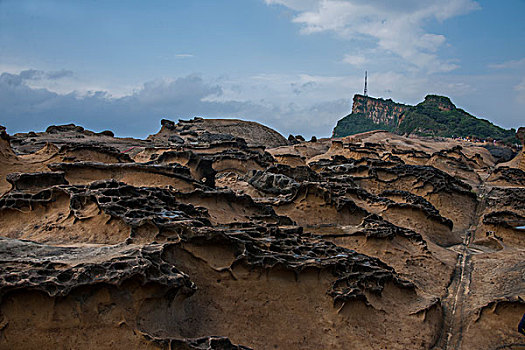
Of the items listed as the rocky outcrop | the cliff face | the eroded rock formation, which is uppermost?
the cliff face

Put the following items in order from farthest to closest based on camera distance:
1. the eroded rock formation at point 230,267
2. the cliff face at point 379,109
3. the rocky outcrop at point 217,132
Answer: the cliff face at point 379,109, the rocky outcrop at point 217,132, the eroded rock formation at point 230,267

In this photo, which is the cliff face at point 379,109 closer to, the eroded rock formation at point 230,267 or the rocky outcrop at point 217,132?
the rocky outcrop at point 217,132

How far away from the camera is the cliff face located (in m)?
94.3

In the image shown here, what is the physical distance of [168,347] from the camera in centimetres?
365

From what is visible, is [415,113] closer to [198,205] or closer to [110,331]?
[198,205]

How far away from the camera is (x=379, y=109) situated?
9656 cm

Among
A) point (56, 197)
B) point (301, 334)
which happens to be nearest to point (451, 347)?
point (301, 334)

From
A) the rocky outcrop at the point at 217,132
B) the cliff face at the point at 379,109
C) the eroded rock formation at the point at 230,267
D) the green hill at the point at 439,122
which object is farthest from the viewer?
the cliff face at the point at 379,109

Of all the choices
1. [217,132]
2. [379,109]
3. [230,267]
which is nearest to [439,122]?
[379,109]

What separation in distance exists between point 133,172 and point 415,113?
7191 centimetres

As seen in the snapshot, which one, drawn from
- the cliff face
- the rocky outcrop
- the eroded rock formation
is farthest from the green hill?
the eroded rock formation

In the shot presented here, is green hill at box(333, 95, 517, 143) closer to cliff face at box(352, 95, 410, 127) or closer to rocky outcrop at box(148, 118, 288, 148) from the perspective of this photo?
cliff face at box(352, 95, 410, 127)

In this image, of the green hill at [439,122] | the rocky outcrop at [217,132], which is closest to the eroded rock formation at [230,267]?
the rocky outcrop at [217,132]

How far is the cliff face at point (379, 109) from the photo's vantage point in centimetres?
9431
